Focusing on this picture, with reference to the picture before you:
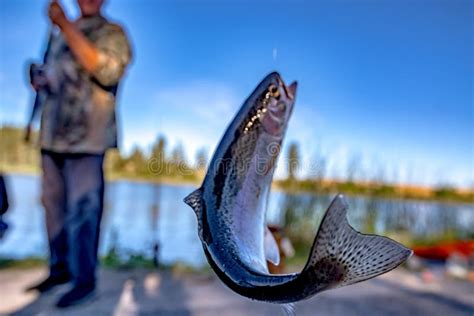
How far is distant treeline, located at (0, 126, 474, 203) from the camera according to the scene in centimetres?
171

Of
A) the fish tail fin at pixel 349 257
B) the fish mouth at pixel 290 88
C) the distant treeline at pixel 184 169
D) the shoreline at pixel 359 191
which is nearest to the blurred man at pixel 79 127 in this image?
the distant treeline at pixel 184 169

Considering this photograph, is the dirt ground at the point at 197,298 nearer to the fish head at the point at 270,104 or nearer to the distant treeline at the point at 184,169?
the distant treeline at the point at 184,169

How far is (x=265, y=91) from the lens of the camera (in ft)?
2.48

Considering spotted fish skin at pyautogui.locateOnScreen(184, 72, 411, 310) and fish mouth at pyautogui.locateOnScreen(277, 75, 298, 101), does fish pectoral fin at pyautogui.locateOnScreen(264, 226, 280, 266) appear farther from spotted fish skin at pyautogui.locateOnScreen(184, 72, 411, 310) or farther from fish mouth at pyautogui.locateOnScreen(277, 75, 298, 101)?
fish mouth at pyautogui.locateOnScreen(277, 75, 298, 101)

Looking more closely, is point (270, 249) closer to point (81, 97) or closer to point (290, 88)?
point (290, 88)

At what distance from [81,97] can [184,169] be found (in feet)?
1.73

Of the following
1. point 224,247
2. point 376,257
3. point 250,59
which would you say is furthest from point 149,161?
point 376,257

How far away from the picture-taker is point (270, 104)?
2.49ft

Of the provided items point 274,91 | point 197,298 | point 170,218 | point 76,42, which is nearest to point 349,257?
point 274,91

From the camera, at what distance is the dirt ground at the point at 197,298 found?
200 centimetres

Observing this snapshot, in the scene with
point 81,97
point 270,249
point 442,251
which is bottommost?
point 442,251

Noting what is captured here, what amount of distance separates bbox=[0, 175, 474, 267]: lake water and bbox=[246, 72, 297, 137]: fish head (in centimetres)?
183

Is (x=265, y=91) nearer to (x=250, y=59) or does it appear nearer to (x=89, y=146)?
(x=250, y=59)

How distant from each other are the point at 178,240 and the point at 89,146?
2.03 m
